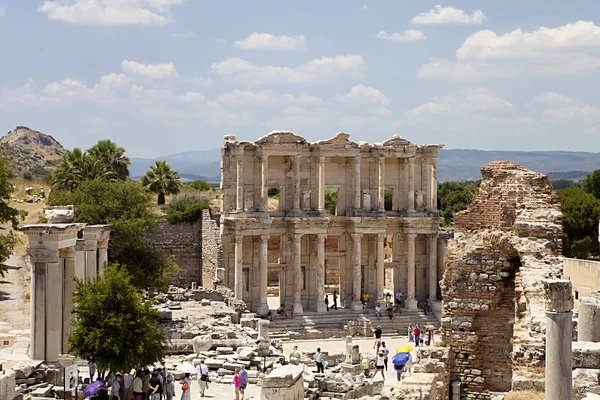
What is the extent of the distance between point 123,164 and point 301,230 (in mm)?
14947

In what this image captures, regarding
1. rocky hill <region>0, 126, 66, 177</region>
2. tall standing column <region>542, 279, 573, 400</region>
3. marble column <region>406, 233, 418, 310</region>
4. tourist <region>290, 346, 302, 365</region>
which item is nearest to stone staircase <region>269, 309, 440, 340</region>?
marble column <region>406, 233, 418, 310</region>

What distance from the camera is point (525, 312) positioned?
17.3m

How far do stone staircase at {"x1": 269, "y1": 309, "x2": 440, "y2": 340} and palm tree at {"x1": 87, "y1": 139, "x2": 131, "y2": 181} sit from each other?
1625 centimetres

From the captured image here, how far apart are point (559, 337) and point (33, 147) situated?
568 feet

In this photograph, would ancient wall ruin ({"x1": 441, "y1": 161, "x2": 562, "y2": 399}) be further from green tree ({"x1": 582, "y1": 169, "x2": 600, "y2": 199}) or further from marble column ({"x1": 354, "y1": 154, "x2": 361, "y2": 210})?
green tree ({"x1": 582, "y1": 169, "x2": 600, "y2": 199})

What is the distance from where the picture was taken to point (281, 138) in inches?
2035

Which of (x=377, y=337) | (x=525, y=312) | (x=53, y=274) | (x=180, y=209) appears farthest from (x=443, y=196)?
(x=525, y=312)

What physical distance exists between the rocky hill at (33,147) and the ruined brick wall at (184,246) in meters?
82.6

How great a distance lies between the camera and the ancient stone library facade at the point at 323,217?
5103 cm

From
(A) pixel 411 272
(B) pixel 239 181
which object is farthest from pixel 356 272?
(B) pixel 239 181

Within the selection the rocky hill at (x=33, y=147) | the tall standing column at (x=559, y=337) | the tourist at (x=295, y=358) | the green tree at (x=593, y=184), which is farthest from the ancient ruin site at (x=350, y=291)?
the rocky hill at (x=33, y=147)

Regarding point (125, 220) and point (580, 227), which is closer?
point (125, 220)

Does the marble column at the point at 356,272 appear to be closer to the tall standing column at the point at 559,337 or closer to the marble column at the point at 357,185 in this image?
the marble column at the point at 357,185

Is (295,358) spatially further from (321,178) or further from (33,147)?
(33,147)
